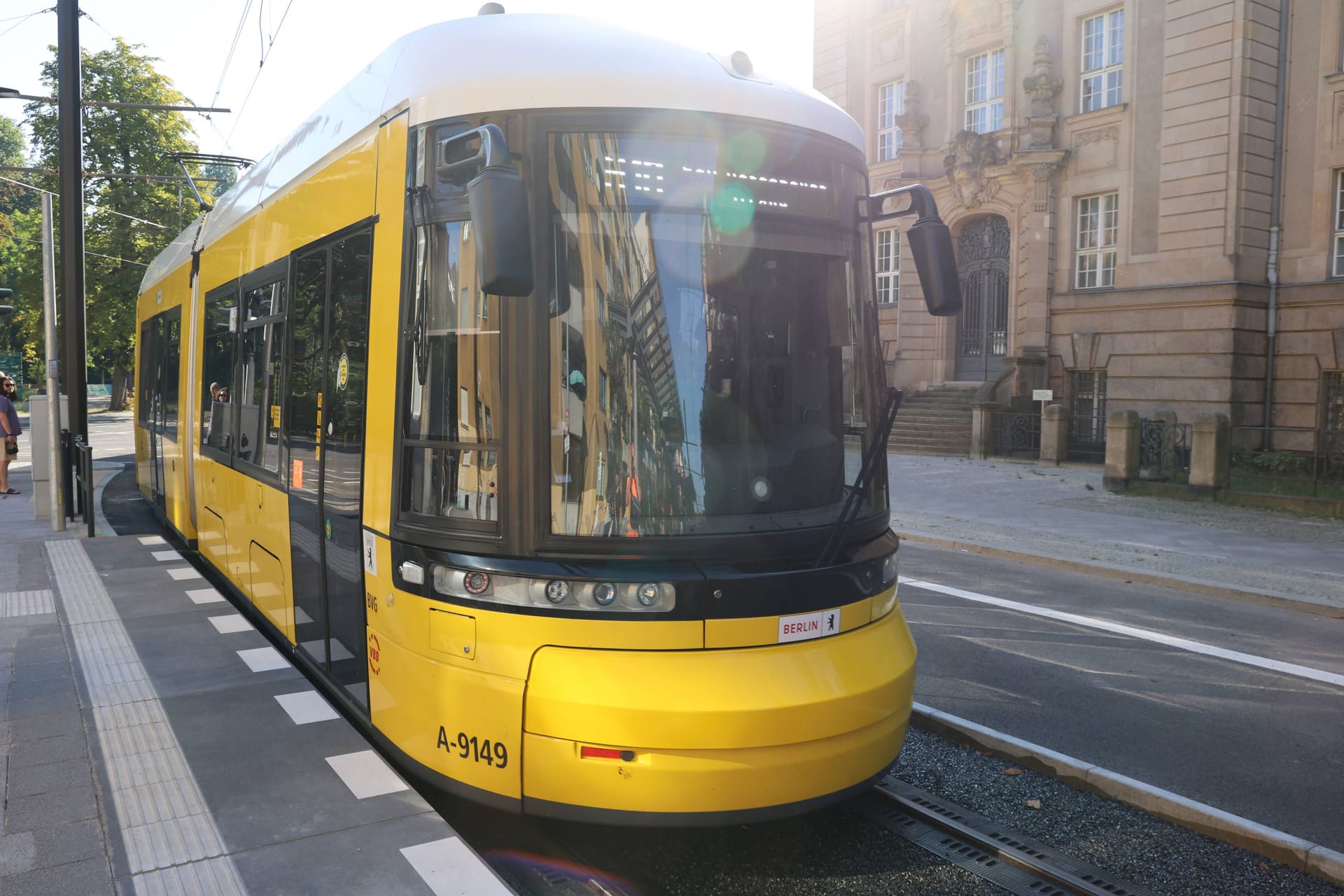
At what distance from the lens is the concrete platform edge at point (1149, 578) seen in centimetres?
933

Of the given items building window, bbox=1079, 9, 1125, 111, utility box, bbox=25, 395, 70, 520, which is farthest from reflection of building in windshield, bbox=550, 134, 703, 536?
building window, bbox=1079, 9, 1125, 111

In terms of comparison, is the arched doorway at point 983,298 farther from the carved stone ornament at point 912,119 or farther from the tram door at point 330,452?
the tram door at point 330,452

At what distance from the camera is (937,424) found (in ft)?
83.7

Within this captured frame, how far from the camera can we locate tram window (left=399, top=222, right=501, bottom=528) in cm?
398

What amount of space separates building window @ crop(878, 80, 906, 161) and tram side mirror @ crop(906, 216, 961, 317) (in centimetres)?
2645

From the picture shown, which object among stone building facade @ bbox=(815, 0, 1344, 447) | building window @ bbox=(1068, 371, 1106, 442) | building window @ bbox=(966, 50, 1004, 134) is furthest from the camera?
building window @ bbox=(966, 50, 1004, 134)

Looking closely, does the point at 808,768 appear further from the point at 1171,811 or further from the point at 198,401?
the point at 198,401

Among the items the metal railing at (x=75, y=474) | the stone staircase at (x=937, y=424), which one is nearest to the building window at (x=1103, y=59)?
the stone staircase at (x=937, y=424)

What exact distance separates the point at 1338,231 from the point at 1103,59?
655 cm

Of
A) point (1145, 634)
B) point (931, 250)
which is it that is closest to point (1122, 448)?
point (1145, 634)

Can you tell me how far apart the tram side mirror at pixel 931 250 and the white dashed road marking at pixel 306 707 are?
11.8 ft

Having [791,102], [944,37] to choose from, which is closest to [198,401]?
[791,102]

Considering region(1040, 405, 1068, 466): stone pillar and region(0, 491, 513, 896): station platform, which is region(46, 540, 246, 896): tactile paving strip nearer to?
region(0, 491, 513, 896): station platform

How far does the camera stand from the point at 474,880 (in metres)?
3.62
